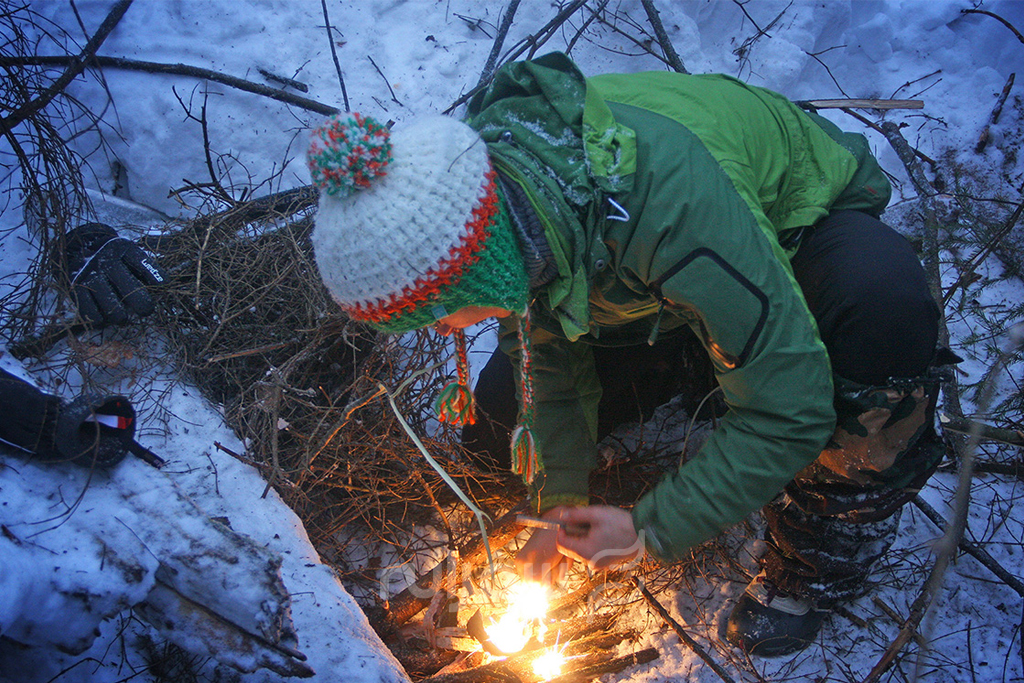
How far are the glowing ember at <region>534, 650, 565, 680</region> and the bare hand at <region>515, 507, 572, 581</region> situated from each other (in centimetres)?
25

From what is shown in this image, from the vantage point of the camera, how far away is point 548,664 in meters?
1.76

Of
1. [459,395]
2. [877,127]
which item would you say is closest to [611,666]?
[459,395]

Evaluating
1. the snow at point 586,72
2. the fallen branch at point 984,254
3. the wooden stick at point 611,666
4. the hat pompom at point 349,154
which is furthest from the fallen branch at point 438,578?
the fallen branch at point 984,254

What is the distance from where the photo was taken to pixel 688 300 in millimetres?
1231

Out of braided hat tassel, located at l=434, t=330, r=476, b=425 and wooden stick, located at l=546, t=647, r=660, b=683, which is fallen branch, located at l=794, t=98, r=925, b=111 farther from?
wooden stick, located at l=546, t=647, r=660, b=683

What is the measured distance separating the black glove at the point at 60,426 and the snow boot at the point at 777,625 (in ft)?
5.69

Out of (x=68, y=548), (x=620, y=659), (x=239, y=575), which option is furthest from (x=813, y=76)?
(x=68, y=548)

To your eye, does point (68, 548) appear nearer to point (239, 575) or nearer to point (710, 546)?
point (239, 575)

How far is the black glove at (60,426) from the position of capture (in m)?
1.37

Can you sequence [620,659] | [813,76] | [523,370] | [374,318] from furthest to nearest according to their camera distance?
1. [813,76]
2. [620,659]
3. [523,370]
4. [374,318]

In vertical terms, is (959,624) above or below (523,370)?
below

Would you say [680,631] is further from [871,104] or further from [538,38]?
[538,38]

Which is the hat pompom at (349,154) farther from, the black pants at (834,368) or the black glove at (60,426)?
the black pants at (834,368)

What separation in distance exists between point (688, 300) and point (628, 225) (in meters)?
0.19
